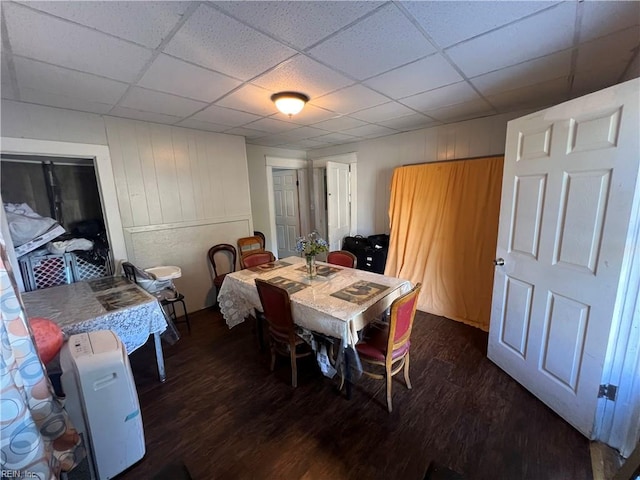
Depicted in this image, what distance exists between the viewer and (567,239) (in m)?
1.58

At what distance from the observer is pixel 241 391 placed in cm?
201

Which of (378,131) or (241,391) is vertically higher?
(378,131)

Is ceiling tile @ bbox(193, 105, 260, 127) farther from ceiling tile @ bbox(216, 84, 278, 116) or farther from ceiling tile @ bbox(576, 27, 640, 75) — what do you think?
ceiling tile @ bbox(576, 27, 640, 75)

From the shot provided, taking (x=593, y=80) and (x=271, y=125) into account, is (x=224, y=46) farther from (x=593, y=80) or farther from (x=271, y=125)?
(x=593, y=80)

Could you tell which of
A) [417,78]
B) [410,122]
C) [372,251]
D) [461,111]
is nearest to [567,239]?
[417,78]

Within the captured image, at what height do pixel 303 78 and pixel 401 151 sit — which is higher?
pixel 303 78

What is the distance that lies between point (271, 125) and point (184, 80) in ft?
4.31

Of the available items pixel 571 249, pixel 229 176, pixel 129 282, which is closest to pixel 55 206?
pixel 129 282

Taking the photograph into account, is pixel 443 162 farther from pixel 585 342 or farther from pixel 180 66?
pixel 180 66

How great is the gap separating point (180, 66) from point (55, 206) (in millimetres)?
2894

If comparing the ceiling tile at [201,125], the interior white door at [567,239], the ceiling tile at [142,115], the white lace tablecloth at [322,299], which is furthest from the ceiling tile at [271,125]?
the interior white door at [567,239]

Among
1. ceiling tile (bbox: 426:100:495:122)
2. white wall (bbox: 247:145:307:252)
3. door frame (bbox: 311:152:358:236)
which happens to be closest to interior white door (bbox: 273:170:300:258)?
white wall (bbox: 247:145:307:252)

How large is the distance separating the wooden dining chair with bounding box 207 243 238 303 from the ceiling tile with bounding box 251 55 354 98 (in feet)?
7.36

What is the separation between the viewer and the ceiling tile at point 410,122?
113 inches
